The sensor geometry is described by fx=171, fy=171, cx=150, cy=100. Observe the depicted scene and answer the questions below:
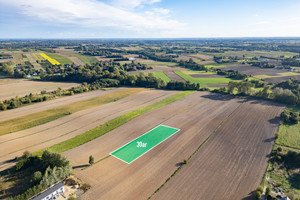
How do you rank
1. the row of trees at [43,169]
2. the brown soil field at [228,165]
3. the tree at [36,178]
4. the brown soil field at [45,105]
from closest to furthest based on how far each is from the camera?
1. the row of trees at [43,169]
2. the brown soil field at [228,165]
3. the tree at [36,178]
4. the brown soil field at [45,105]

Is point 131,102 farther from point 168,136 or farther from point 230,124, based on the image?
point 230,124

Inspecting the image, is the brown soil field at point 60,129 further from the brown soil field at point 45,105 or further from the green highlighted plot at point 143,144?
the green highlighted plot at point 143,144

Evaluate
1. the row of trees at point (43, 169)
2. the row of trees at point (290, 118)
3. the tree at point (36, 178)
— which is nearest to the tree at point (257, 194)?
the row of trees at point (43, 169)

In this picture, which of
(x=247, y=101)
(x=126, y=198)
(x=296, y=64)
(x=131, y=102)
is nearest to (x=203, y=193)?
(x=126, y=198)

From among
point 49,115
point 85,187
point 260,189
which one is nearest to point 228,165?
point 260,189

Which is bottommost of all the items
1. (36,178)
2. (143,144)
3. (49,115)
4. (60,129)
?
(143,144)

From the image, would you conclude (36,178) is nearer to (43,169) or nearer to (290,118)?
(43,169)

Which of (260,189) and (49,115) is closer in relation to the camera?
(260,189)

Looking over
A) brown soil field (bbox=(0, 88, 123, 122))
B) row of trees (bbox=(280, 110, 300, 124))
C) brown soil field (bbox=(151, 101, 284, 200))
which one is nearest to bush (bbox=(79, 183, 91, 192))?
brown soil field (bbox=(151, 101, 284, 200))
